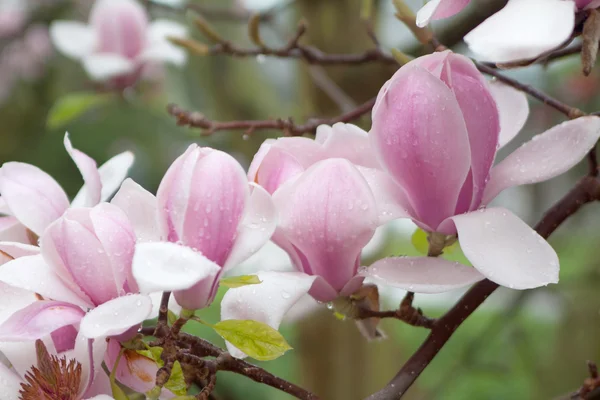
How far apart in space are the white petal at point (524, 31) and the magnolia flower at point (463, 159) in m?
0.03

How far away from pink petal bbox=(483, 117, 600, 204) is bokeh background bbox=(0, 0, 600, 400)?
0.45 metres

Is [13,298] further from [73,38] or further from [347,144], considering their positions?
[73,38]

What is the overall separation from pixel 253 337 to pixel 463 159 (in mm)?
110

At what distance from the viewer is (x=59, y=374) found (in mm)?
263

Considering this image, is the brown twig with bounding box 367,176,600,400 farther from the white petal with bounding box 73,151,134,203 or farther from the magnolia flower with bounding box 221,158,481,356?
the white petal with bounding box 73,151,134,203

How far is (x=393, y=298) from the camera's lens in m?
1.23

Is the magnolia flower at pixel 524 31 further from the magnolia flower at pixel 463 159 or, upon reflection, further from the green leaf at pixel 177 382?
the green leaf at pixel 177 382

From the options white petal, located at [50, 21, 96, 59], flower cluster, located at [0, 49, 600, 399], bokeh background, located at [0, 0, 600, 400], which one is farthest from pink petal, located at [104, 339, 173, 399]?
white petal, located at [50, 21, 96, 59]

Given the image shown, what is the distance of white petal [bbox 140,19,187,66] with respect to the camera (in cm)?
83

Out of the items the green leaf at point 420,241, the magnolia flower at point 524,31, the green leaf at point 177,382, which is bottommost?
the green leaf at point 420,241

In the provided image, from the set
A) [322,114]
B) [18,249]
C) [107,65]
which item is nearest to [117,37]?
Result: [107,65]

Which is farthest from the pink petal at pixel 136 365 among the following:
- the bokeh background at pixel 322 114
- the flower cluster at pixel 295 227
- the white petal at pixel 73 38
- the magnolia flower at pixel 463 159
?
the white petal at pixel 73 38

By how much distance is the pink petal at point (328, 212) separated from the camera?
27 cm

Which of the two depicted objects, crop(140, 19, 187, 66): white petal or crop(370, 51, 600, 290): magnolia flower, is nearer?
crop(370, 51, 600, 290): magnolia flower
